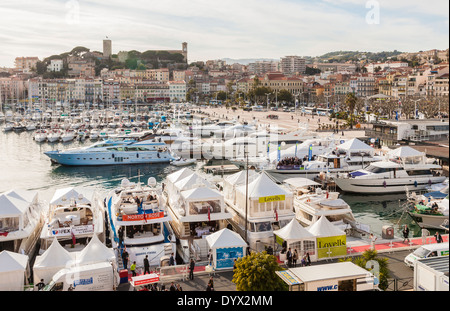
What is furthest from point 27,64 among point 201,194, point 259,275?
point 259,275

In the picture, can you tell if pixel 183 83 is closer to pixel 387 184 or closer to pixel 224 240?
pixel 387 184

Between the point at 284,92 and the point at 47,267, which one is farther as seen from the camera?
the point at 284,92

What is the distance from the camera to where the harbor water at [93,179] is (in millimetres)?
16359

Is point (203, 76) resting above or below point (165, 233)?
above

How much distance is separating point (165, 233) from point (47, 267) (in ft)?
10.5

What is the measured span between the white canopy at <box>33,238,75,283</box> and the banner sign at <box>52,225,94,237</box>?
5.54 feet

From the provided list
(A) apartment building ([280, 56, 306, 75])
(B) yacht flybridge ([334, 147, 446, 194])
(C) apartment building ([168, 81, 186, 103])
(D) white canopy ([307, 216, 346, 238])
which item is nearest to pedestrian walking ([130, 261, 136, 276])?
(D) white canopy ([307, 216, 346, 238])

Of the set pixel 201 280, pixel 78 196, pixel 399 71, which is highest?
pixel 399 71

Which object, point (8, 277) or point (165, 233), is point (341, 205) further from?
point (8, 277)

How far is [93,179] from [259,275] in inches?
727

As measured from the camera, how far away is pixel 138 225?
A: 1098 centimetres
